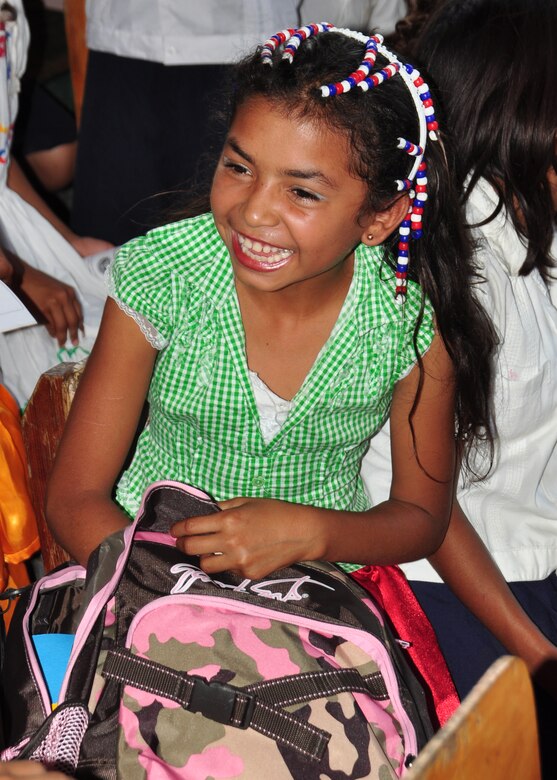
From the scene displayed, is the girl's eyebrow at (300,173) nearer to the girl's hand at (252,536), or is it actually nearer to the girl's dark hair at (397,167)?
the girl's dark hair at (397,167)

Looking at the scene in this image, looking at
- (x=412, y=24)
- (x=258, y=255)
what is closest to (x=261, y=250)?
(x=258, y=255)

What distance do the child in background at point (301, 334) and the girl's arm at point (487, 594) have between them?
3.0 inches

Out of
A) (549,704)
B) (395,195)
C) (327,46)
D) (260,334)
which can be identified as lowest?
(549,704)

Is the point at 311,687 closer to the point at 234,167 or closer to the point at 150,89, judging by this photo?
the point at 234,167

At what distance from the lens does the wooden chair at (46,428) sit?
1456 mm

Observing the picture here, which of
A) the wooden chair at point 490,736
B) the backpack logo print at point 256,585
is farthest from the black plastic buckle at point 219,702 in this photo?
the wooden chair at point 490,736

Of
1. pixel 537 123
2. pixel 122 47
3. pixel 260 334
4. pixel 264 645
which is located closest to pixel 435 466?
pixel 260 334

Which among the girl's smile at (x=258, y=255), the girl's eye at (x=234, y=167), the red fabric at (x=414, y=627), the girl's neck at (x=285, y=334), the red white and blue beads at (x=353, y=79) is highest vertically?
the red white and blue beads at (x=353, y=79)

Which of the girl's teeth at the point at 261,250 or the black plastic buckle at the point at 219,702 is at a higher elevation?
the girl's teeth at the point at 261,250

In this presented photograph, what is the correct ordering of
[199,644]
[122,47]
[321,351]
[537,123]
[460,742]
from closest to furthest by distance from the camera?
[460,742]
[199,644]
[321,351]
[537,123]
[122,47]

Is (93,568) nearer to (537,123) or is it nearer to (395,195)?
(395,195)

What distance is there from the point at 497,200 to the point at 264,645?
0.84 meters

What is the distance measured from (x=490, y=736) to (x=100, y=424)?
2.48 ft

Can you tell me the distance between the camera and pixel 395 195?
138 cm
